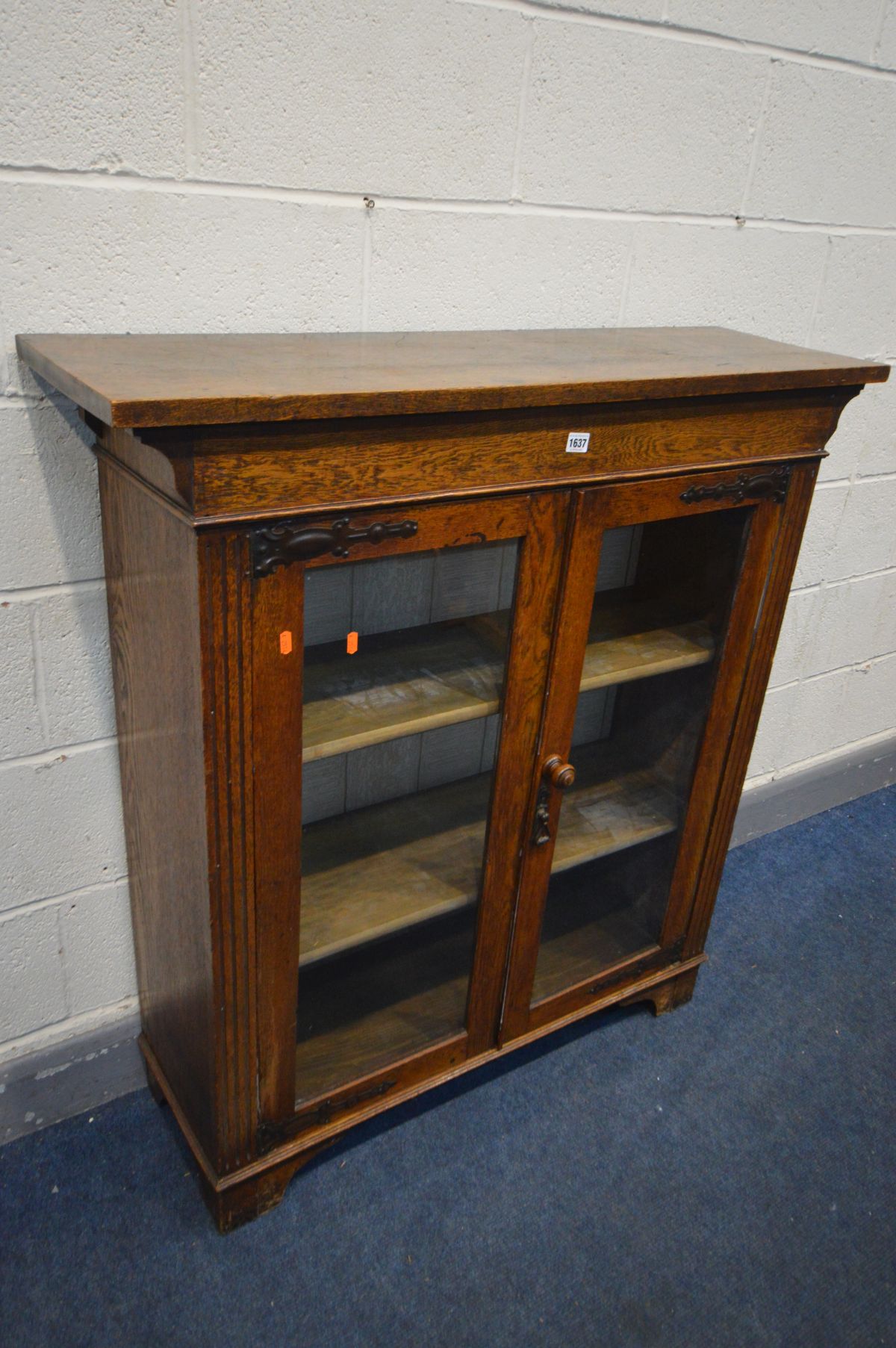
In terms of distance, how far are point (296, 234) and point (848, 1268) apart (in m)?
1.63

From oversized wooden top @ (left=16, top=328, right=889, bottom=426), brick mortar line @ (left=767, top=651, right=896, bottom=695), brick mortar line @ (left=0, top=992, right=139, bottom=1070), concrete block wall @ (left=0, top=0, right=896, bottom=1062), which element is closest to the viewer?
oversized wooden top @ (left=16, top=328, right=889, bottom=426)

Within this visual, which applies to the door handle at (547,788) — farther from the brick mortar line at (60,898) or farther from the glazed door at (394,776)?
the brick mortar line at (60,898)

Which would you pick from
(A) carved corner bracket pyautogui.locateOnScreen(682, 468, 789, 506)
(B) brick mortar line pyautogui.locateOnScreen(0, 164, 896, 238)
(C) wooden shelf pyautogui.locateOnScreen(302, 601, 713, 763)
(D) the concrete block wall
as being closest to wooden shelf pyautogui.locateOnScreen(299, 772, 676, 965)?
(C) wooden shelf pyautogui.locateOnScreen(302, 601, 713, 763)

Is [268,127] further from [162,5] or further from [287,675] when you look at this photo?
[287,675]

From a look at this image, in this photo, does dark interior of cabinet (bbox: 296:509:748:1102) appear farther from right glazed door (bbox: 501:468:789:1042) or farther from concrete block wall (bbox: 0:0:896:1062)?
concrete block wall (bbox: 0:0:896:1062)

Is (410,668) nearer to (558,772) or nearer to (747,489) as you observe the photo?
(558,772)

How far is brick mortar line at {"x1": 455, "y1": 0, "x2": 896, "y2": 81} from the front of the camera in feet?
4.37

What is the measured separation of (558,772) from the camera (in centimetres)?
137

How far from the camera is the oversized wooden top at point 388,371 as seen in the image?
908 millimetres

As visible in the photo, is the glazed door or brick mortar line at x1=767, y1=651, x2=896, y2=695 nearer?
the glazed door

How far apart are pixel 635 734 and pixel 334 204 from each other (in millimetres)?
850

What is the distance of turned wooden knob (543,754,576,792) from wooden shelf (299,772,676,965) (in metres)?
0.09

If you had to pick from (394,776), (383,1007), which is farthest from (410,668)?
(383,1007)

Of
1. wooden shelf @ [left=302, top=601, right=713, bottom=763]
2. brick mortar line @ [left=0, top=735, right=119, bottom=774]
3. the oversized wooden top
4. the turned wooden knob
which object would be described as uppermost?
the oversized wooden top
